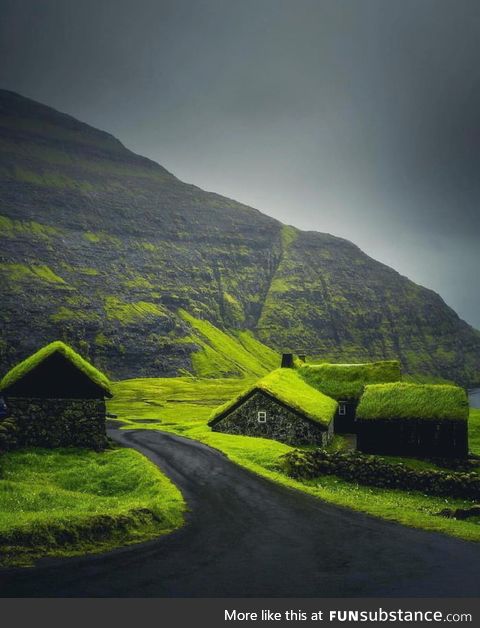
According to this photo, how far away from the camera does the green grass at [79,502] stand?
1779 centimetres

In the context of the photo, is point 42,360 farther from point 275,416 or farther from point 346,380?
point 346,380

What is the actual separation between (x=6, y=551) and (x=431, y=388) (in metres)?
42.4

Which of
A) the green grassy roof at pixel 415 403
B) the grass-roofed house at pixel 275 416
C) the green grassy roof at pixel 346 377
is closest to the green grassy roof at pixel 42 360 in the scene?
the grass-roofed house at pixel 275 416

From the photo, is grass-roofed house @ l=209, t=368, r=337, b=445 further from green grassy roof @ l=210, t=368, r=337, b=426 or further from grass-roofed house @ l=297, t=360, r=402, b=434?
grass-roofed house @ l=297, t=360, r=402, b=434

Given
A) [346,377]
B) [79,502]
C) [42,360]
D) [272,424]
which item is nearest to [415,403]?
[272,424]

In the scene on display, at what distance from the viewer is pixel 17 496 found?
24.3 m

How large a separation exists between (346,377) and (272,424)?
19.4 metres

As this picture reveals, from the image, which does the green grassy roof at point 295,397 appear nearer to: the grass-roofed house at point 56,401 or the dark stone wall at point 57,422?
the grass-roofed house at point 56,401

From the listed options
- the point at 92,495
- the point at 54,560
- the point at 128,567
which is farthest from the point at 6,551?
the point at 92,495

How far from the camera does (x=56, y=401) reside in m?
38.6

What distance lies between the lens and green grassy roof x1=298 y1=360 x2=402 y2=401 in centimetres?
6800

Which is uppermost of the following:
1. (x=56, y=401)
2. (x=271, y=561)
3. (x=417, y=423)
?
(x=56, y=401)

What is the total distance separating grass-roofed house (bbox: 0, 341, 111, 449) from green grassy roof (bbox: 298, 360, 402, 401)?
118 feet

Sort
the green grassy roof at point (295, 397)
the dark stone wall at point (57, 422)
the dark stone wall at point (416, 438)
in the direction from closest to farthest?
the dark stone wall at point (57, 422)
the dark stone wall at point (416, 438)
the green grassy roof at point (295, 397)
